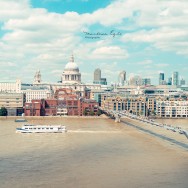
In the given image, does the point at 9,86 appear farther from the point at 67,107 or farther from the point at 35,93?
the point at 67,107

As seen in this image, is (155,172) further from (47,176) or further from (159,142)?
(159,142)

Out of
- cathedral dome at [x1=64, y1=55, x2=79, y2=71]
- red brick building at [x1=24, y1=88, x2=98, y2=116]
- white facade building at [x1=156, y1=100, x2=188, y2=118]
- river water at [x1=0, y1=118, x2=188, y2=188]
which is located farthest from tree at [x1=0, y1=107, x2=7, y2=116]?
cathedral dome at [x1=64, y1=55, x2=79, y2=71]

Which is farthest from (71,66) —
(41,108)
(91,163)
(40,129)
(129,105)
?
(91,163)

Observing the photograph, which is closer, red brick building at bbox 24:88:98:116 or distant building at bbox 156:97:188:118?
red brick building at bbox 24:88:98:116

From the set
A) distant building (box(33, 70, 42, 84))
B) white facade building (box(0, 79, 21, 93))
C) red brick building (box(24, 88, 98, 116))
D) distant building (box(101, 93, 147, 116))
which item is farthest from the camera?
distant building (box(33, 70, 42, 84))

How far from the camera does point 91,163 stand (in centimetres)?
1941

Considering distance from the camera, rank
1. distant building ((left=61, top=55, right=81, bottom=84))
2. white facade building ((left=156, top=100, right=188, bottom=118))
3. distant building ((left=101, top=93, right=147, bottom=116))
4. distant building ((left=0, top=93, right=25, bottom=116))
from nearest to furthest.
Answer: white facade building ((left=156, top=100, right=188, bottom=118)) → distant building ((left=101, top=93, right=147, bottom=116)) → distant building ((left=0, top=93, right=25, bottom=116)) → distant building ((left=61, top=55, right=81, bottom=84))

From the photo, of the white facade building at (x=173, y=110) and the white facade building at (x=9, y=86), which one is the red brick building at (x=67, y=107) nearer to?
the white facade building at (x=173, y=110)

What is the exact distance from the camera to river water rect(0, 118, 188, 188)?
52.0 feet

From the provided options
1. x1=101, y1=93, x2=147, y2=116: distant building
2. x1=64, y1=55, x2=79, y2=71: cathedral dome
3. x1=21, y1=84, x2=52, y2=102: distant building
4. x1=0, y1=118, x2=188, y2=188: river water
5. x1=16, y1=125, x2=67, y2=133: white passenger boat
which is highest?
x1=64, y1=55, x2=79, y2=71: cathedral dome

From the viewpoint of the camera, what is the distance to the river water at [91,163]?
52.0 ft

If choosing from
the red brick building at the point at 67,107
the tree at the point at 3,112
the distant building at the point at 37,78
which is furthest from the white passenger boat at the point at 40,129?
the distant building at the point at 37,78

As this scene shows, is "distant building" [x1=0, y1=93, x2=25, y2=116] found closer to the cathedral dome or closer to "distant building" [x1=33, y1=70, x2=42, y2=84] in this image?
the cathedral dome

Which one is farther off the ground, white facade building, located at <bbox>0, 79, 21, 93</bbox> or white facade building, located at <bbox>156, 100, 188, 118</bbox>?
white facade building, located at <bbox>0, 79, 21, 93</bbox>
